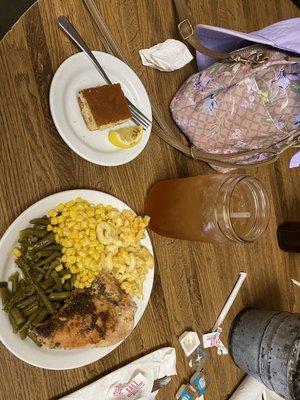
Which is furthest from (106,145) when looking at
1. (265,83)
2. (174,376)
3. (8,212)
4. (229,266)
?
(174,376)

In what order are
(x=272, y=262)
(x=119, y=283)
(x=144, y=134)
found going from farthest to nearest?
(x=272, y=262) → (x=144, y=134) → (x=119, y=283)

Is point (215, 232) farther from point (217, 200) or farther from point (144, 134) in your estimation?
point (144, 134)

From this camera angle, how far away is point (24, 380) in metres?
1.14

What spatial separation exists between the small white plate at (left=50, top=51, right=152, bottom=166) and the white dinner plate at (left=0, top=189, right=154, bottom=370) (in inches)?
3.9

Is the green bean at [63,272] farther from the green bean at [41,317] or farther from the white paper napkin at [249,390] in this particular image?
the white paper napkin at [249,390]

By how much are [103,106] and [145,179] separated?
26cm

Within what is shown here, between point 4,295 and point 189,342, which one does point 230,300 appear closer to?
point 189,342

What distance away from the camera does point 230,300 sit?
1507 mm

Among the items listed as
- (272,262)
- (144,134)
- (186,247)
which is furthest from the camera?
(272,262)

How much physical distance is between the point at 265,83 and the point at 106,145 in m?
0.45

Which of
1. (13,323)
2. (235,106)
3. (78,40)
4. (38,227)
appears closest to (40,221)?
(38,227)

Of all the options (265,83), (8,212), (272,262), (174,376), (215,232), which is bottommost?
(174,376)

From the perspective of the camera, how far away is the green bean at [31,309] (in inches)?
43.7

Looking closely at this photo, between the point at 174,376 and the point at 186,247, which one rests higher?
the point at 186,247
